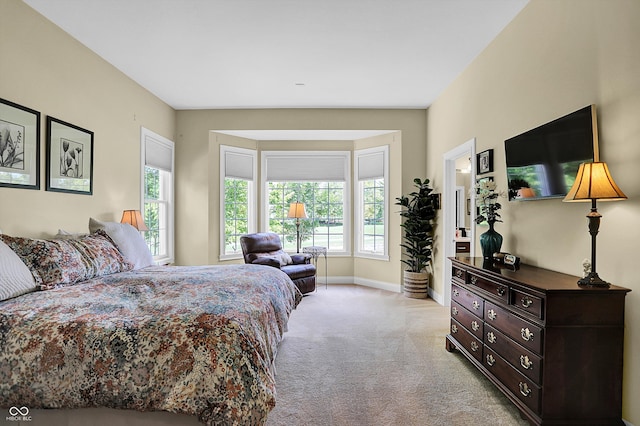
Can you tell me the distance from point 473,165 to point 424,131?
206cm

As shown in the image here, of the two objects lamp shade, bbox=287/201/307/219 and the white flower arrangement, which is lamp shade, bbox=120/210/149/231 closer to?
lamp shade, bbox=287/201/307/219

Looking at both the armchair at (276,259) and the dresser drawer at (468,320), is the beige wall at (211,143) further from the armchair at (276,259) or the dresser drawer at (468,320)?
the dresser drawer at (468,320)

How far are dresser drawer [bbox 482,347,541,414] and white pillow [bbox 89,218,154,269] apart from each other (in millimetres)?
3054

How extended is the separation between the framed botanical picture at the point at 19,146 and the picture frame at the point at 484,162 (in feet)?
13.2

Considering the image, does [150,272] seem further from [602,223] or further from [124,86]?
[602,223]

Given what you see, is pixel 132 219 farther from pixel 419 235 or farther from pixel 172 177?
pixel 419 235

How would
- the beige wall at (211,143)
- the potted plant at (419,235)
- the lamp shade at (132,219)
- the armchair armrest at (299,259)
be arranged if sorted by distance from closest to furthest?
the lamp shade at (132,219) < the potted plant at (419,235) < the armchair armrest at (299,259) < the beige wall at (211,143)

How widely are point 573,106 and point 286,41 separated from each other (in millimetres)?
2495

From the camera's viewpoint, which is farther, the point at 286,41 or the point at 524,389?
the point at 286,41

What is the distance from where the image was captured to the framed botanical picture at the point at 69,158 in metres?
3.32

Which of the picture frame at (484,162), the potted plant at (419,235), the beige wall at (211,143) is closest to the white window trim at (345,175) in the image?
the beige wall at (211,143)

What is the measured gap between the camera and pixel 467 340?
304 centimetres

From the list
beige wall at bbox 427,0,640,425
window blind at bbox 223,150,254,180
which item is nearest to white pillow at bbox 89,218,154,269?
window blind at bbox 223,150,254,180

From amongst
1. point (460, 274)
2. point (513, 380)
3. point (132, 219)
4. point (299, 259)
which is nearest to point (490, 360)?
point (513, 380)
